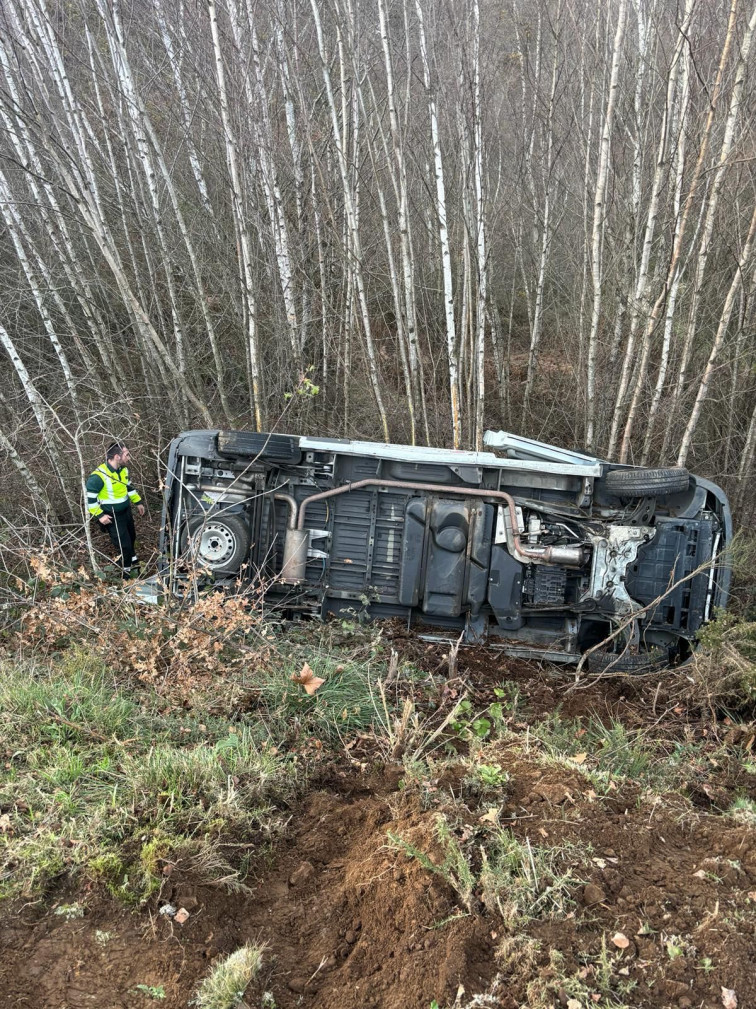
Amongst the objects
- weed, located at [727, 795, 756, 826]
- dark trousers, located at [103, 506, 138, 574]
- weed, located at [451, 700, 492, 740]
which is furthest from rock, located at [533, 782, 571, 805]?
dark trousers, located at [103, 506, 138, 574]

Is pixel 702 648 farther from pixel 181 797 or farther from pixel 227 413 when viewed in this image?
pixel 227 413

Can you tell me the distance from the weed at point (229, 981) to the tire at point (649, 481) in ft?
14.0

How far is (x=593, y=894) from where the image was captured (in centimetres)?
274

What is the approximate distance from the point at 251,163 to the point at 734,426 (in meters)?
6.84

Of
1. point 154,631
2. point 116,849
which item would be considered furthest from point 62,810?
point 154,631

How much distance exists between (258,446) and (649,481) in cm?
324

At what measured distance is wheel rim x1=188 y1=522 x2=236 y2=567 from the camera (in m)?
5.71

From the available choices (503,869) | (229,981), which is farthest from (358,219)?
(229,981)

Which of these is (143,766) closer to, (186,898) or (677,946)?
(186,898)

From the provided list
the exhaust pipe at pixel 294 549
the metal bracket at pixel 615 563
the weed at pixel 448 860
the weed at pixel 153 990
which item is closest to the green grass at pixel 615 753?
the weed at pixel 448 860

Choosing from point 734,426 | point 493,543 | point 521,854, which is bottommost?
point 521,854

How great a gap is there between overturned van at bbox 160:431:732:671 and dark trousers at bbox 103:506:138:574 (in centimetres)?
136

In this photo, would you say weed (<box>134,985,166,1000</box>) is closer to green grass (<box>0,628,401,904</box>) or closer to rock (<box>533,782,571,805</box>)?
green grass (<box>0,628,401,904</box>)

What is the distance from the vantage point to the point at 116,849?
10.1 feet
